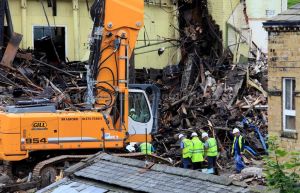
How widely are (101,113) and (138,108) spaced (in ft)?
4.20

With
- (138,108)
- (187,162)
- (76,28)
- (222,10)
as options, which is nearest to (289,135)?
(187,162)

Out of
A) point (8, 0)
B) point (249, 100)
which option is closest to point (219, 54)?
point (249, 100)

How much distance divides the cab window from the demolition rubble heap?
317cm

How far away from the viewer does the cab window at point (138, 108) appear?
58.4 feet

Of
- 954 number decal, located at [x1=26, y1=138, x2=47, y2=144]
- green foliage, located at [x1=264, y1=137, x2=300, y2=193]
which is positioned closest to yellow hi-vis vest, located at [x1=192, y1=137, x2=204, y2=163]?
954 number decal, located at [x1=26, y1=138, x2=47, y2=144]

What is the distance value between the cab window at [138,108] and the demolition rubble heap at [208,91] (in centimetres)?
317

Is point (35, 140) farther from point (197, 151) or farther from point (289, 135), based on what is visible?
point (289, 135)

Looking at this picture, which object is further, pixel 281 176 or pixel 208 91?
pixel 208 91

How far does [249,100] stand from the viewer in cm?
2555

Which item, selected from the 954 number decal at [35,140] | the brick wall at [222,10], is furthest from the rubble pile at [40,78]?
the brick wall at [222,10]

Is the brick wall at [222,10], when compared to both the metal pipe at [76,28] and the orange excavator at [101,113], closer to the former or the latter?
the metal pipe at [76,28]

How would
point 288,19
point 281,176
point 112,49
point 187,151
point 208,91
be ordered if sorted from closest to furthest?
1. point 281,176
2. point 288,19
3. point 112,49
4. point 187,151
5. point 208,91

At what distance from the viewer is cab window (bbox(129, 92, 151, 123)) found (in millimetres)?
17812

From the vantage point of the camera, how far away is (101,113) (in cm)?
1711
